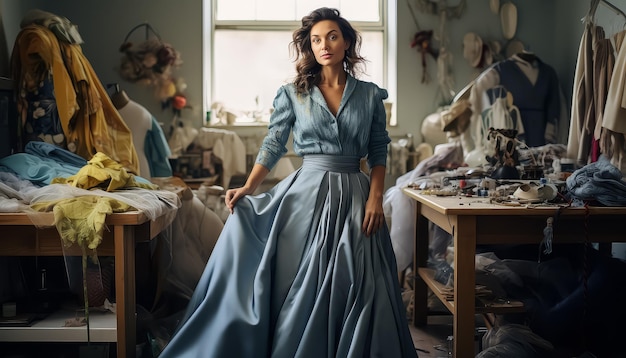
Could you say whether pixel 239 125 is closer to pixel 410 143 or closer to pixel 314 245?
pixel 410 143

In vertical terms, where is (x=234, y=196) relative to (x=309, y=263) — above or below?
above

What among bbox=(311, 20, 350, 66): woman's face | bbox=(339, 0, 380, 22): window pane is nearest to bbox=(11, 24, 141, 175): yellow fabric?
bbox=(311, 20, 350, 66): woman's face

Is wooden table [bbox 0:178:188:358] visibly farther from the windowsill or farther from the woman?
the windowsill

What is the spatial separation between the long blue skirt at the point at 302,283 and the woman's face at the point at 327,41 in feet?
1.35

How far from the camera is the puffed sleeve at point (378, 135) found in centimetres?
276

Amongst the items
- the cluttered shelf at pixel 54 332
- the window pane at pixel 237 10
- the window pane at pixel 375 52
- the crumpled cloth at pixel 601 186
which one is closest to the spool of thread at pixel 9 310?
the cluttered shelf at pixel 54 332

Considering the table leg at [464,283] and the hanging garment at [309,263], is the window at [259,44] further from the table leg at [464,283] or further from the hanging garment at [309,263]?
the table leg at [464,283]

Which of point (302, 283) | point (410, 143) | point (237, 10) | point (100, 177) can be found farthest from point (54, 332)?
point (237, 10)

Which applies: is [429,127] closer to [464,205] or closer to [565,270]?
[565,270]

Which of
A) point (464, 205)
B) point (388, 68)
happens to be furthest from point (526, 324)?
point (388, 68)

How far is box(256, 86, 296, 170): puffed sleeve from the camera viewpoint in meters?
2.73

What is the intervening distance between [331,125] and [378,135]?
0.74 feet

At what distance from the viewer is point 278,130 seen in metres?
2.78

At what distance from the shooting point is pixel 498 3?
17.9 feet
